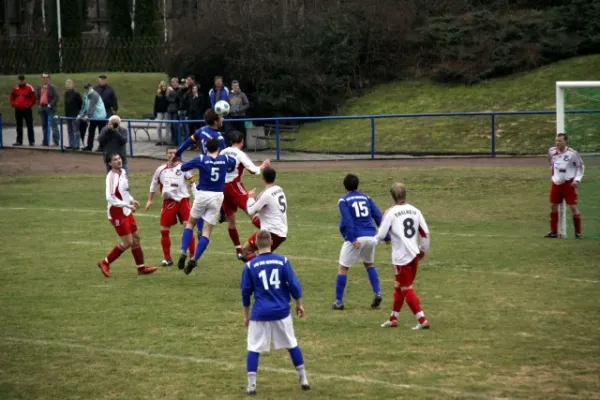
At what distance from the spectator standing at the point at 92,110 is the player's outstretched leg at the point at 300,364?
23.5 m

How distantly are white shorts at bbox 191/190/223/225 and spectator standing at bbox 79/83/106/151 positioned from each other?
668 inches

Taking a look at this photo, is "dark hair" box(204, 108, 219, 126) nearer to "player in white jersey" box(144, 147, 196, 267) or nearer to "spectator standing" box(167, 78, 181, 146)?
"player in white jersey" box(144, 147, 196, 267)

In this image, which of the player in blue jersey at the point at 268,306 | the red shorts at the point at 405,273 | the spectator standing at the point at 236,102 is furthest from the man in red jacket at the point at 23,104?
the player in blue jersey at the point at 268,306

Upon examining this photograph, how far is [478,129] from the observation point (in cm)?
3425

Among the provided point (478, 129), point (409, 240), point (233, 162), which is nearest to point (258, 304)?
point (409, 240)

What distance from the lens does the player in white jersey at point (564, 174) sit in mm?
20734

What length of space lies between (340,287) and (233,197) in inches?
159

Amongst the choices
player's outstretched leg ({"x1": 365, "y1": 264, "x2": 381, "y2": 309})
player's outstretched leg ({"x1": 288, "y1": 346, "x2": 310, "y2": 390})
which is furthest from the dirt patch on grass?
player's outstretched leg ({"x1": 288, "y1": 346, "x2": 310, "y2": 390})

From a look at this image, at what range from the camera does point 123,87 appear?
5300 cm

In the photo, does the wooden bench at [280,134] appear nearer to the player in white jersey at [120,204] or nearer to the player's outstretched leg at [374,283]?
the player in white jersey at [120,204]

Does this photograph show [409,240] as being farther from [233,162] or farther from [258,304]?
[233,162]

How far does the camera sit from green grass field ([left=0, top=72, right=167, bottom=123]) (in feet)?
160

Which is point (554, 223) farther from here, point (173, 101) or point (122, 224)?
point (173, 101)

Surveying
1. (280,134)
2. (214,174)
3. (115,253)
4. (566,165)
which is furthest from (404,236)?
(280,134)
